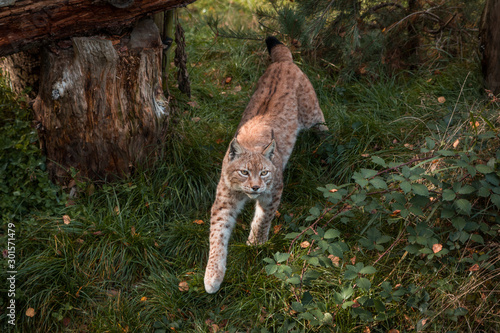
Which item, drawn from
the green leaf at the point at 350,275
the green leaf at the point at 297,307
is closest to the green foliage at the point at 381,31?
the green leaf at the point at 350,275

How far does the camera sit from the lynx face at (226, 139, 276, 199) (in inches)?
148

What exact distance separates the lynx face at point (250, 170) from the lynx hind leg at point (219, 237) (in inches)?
7.3

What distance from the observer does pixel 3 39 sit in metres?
3.37

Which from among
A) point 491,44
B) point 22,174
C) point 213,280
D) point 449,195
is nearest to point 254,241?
point 213,280

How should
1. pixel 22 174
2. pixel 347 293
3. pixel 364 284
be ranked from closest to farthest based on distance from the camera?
pixel 364 284 → pixel 347 293 → pixel 22 174

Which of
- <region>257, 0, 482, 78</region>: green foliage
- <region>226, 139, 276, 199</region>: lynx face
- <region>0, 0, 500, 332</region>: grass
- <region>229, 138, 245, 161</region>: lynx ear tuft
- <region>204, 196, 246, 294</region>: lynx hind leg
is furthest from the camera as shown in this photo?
<region>257, 0, 482, 78</region>: green foliage

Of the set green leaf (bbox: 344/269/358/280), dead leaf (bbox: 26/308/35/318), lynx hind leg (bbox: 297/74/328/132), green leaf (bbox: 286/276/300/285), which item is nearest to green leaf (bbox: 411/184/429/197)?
green leaf (bbox: 344/269/358/280)

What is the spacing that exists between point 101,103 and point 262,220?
166cm

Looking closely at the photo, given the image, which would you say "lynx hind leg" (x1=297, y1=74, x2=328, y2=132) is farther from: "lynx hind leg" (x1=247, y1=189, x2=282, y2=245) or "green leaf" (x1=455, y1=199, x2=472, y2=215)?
"green leaf" (x1=455, y1=199, x2=472, y2=215)

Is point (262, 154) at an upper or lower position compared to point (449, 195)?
lower

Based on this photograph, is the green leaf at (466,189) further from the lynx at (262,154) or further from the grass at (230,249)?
the lynx at (262,154)

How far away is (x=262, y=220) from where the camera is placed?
394 centimetres

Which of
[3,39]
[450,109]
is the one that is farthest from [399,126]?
[3,39]

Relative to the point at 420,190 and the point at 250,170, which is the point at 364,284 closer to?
the point at 420,190
